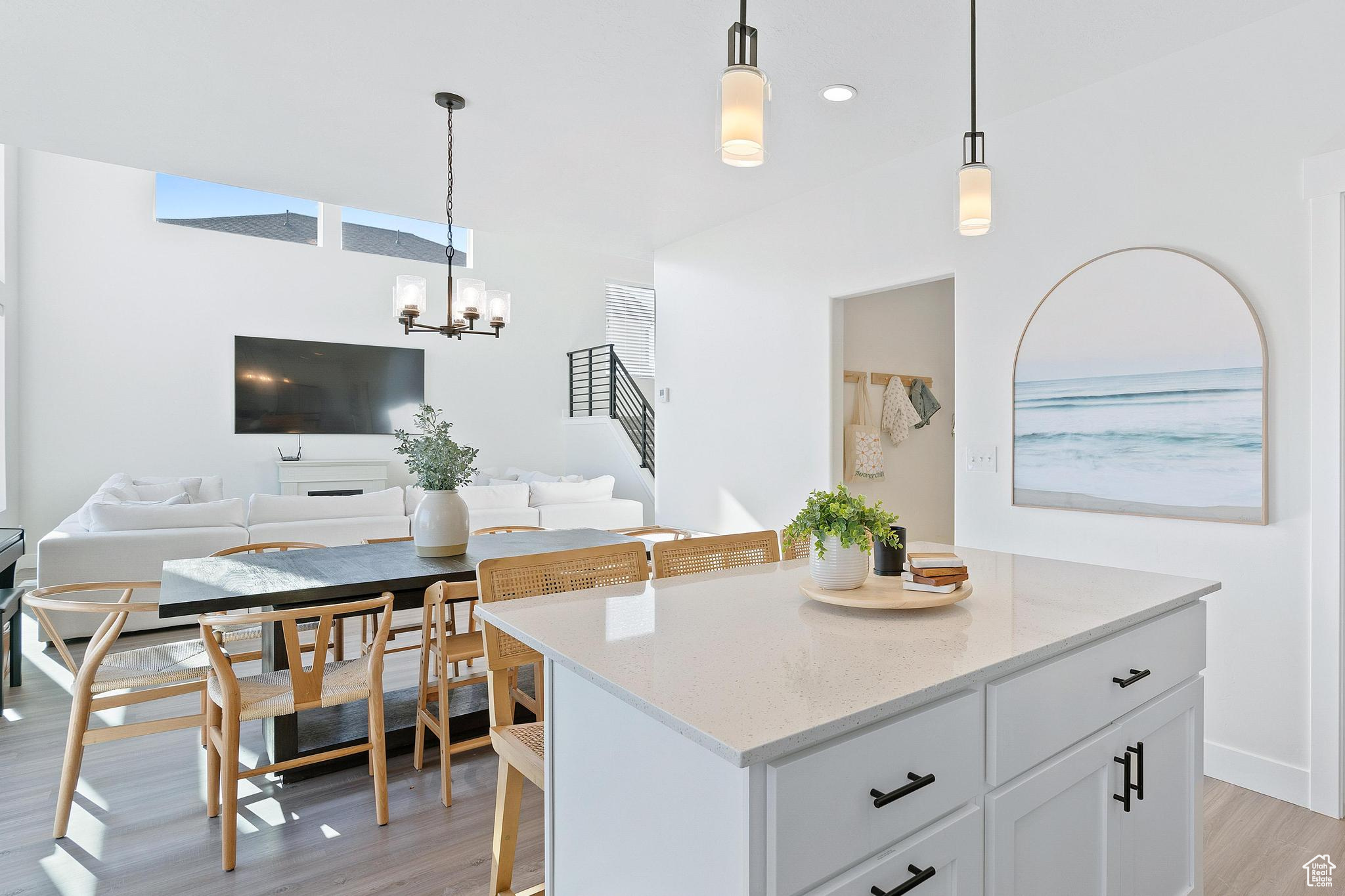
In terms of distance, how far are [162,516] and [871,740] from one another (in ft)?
15.6

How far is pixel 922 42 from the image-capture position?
258 cm

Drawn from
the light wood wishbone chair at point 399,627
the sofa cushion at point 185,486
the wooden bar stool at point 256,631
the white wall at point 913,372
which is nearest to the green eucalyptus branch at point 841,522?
the light wood wishbone chair at point 399,627

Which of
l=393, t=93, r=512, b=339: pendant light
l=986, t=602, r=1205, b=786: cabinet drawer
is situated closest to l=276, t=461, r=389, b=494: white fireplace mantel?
l=393, t=93, r=512, b=339: pendant light

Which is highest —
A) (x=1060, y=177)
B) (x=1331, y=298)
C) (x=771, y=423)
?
(x=1060, y=177)

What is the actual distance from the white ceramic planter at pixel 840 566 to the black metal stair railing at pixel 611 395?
633cm

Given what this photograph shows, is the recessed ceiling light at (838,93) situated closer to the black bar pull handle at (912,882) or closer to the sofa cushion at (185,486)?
the black bar pull handle at (912,882)

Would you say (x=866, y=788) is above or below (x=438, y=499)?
below

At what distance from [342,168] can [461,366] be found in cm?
511

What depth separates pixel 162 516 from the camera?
4281 millimetres

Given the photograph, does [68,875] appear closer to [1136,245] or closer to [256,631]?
[256,631]

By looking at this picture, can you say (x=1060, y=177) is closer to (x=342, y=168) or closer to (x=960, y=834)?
(x=960, y=834)

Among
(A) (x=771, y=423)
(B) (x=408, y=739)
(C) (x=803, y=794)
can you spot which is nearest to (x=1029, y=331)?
(A) (x=771, y=423)

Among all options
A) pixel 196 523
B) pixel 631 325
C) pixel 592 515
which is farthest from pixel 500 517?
pixel 631 325

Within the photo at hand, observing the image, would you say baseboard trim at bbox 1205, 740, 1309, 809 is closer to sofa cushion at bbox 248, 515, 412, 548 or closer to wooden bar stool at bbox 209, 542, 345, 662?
wooden bar stool at bbox 209, 542, 345, 662
